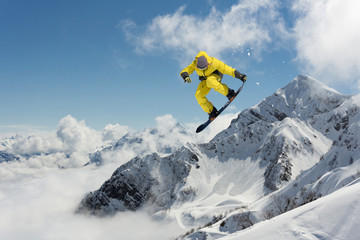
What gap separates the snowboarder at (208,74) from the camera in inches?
580

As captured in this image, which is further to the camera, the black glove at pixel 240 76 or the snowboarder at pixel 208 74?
the black glove at pixel 240 76

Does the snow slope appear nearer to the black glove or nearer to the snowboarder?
the snowboarder

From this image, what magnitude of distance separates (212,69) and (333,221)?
9690 millimetres

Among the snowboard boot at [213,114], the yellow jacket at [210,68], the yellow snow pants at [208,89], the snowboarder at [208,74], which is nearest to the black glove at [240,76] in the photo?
the snowboarder at [208,74]

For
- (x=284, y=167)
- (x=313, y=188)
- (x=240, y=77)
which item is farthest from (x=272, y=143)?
(x=240, y=77)

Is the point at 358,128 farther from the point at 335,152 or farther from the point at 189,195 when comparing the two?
the point at 189,195

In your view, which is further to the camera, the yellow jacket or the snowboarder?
the yellow jacket

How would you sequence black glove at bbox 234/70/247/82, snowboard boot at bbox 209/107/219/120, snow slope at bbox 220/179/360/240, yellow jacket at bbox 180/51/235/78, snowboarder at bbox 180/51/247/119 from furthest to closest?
snowboard boot at bbox 209/107/219/120 < black glove at bbox 234/70/247/82 < yellow jacket at bbox 180/51/235/78 < snowboarder at bbox 180/51/247/119 < snow slope at bbox 220/179/360/240

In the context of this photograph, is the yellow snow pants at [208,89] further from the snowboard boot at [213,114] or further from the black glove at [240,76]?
the black glove at [240,76]

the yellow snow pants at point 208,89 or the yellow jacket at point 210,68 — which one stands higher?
the yellow jacket at point 210,68

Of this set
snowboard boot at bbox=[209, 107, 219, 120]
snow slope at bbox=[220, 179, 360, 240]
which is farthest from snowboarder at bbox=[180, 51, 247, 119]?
snow slope at bbox=[220, 179, 360, 240]

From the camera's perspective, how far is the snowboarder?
1473 cm

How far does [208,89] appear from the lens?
53.4ft

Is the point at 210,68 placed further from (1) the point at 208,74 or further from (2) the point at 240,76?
(2) the point at 240,76
